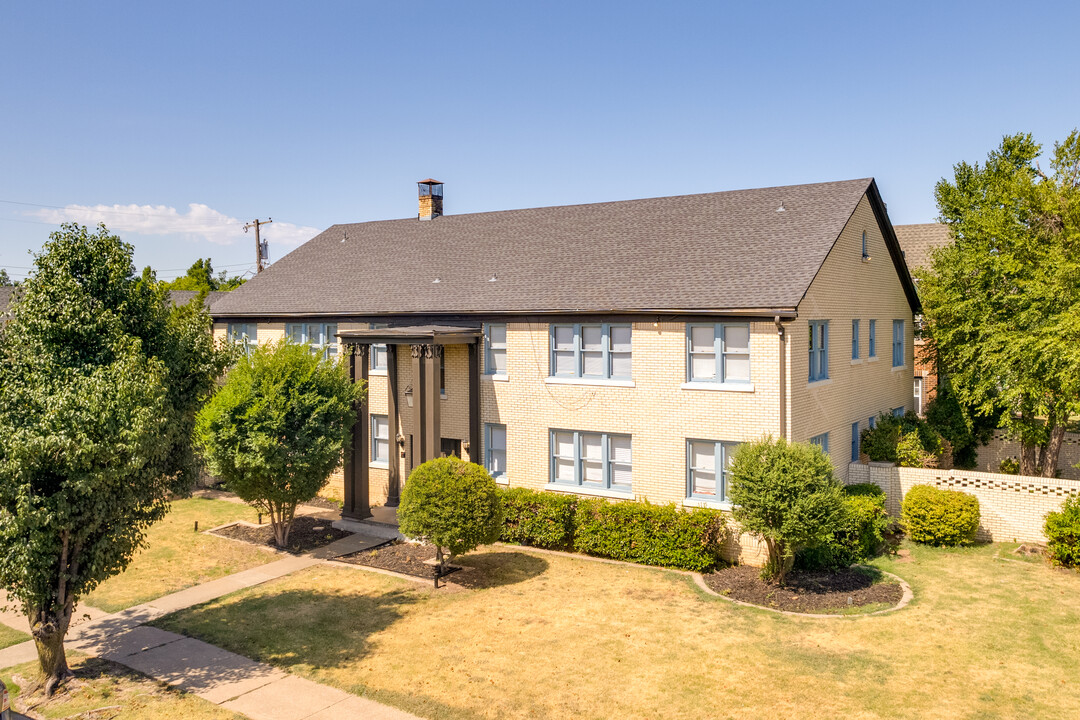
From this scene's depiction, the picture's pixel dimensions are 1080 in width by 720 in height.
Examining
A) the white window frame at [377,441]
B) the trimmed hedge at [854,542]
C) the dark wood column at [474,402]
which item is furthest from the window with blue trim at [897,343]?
the white window frame at [377,441]

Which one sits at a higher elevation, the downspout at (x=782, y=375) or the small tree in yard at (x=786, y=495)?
the downspout at (x=782, y=375)

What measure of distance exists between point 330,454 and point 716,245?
12115 millimetres

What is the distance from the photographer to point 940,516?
20562 mm

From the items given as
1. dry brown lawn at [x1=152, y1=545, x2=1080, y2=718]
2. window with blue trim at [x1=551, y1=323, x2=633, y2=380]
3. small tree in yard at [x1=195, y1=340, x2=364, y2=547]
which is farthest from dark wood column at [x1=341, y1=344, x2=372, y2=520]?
window with blue trim at [x1=551, y1=323, x2=633, y2=380]

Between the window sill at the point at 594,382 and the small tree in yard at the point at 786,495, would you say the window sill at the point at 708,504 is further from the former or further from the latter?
the window sill at the point at 594,382

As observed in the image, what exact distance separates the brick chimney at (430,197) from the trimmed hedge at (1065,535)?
23.6 m

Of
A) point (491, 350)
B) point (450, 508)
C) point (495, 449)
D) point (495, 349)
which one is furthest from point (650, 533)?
point (491, 350)

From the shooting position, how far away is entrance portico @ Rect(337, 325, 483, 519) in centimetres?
2238

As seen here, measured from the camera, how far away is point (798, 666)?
13.5 m

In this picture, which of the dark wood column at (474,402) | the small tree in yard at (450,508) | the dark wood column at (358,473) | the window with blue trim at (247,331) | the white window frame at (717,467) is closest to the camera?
the small tree in yard at (450,508)

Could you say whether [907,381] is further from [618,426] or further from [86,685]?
[86,685]

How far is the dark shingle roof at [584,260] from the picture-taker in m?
20.8

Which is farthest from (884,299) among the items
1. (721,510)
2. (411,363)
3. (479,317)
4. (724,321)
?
(411,363)

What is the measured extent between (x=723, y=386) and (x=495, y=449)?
296 inches
